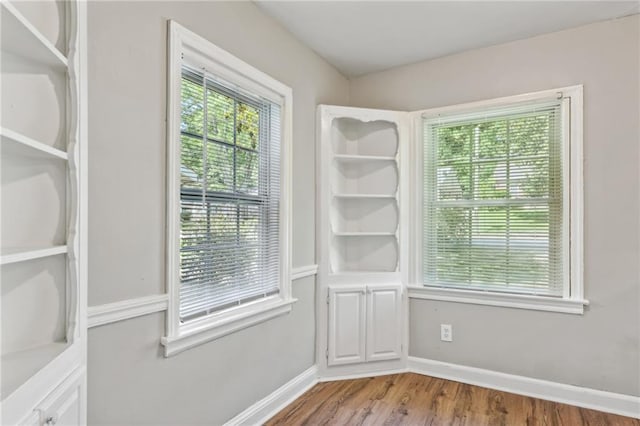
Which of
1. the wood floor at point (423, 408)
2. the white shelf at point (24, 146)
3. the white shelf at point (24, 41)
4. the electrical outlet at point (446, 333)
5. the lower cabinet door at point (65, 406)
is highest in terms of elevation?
the white shelf at point (24, 41)

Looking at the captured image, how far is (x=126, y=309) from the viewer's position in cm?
152

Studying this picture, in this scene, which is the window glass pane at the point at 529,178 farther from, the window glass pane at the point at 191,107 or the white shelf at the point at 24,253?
the white shelf at the point at 24,253

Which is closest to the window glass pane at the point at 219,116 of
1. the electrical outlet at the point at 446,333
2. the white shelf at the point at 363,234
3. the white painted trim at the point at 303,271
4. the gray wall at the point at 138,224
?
the gray wall at the point at 138,224

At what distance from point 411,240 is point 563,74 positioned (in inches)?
63.9

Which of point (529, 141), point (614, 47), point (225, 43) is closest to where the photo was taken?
point (225, 43)

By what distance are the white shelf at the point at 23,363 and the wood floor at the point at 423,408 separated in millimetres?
1602

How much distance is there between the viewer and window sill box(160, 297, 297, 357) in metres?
1.73

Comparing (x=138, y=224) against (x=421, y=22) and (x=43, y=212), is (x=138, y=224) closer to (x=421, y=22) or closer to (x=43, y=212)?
(x=43, y=212)

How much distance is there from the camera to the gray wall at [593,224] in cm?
242

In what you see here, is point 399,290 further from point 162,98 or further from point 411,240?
point 162,98

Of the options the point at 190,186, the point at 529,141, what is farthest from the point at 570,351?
the point at 190,186

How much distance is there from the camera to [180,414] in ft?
5.85

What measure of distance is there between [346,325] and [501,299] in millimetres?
1200

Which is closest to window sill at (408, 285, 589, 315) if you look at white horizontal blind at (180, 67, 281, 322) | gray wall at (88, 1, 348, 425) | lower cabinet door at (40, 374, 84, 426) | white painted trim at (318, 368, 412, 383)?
white painted trim at (318, 368, 412, 383)
